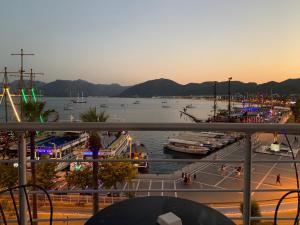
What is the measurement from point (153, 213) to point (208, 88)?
157m

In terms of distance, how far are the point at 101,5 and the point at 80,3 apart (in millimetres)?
4831

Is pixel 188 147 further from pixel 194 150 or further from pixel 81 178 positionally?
pixel 81 178

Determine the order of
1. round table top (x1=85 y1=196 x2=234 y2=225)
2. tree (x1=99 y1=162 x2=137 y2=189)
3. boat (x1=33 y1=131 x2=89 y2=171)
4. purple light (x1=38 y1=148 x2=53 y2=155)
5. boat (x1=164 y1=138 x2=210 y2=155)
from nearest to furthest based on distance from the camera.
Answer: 1. round table top (x1=85 y1=196 x2=234 y2=225)
2. tree (x1=99 y1=162 x2=137 y2=189)
3. boat (x1=33 y1=131 x2=89 y2=171)
4. purple light (x1=38 y1=148 x2=53 y2=155)
5. boat (x1=164 y1=138 x2=210 y2=155)

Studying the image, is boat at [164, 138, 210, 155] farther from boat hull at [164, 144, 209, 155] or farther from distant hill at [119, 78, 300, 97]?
distant hill at [119, 78, 300, 97]

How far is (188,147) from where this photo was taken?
40688 mm

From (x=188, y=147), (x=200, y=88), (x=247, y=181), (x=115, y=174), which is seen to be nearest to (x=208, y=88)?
(x=200, y=88)

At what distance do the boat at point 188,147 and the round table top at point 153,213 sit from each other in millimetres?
38815

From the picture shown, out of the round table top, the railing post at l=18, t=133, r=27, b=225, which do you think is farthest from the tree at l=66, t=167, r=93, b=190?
the round table top

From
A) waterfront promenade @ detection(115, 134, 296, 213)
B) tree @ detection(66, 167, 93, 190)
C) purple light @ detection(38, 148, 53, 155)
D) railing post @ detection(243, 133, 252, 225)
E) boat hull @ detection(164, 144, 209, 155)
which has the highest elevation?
railing post @ detection(243, 133, 252, 225)

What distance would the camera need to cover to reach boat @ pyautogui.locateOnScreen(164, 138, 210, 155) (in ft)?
129

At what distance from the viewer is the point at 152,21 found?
5403 centimetres

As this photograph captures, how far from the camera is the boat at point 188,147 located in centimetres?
3944

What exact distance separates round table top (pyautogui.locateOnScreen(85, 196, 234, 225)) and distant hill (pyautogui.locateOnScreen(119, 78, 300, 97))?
128076mm

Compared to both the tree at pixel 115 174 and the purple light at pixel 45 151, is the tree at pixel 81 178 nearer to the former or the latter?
the tree at pixel 115 174
